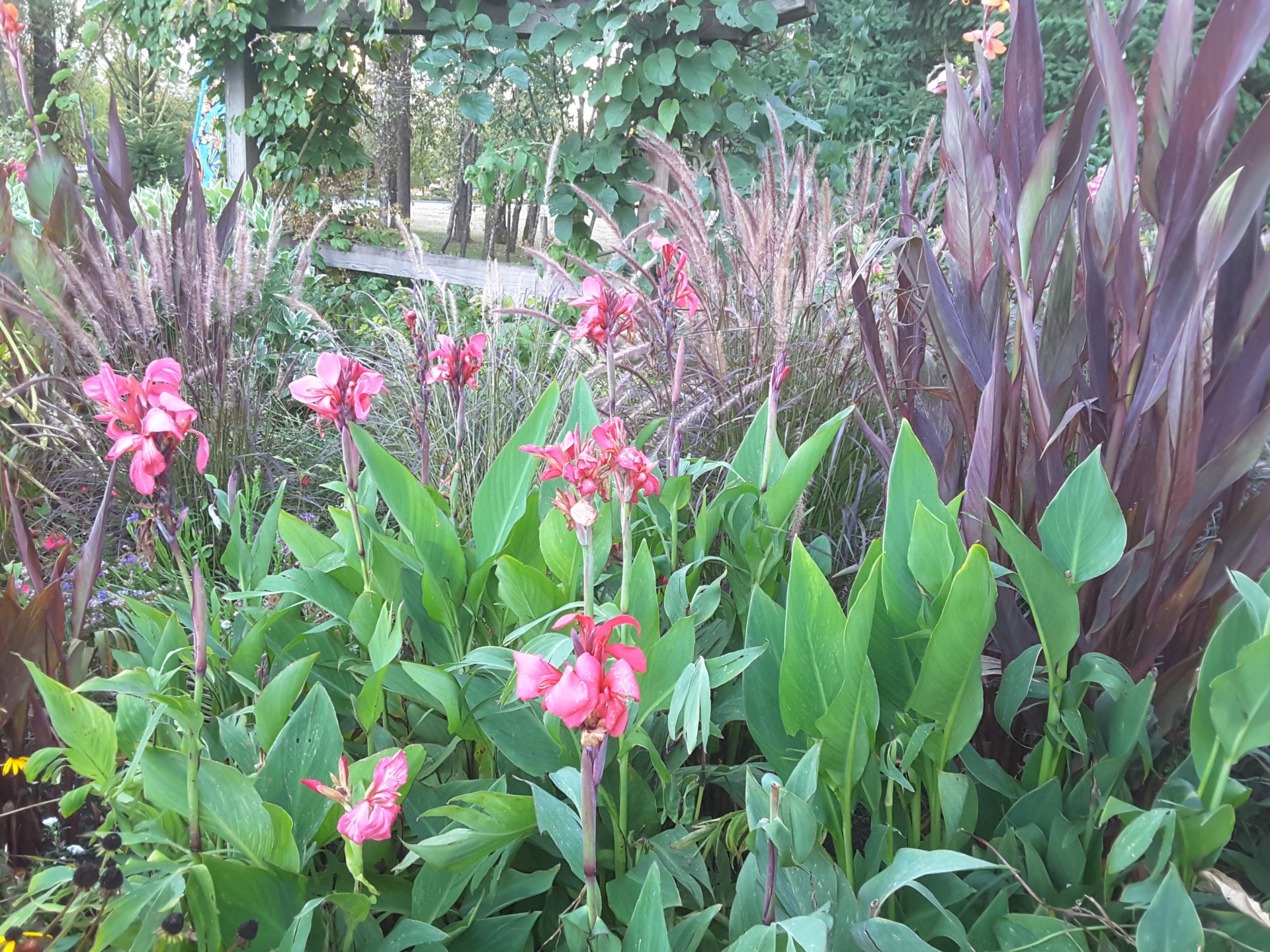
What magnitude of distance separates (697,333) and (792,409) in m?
0.26

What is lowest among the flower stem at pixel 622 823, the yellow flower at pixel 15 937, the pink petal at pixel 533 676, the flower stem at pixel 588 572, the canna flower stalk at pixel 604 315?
the yellow flower at pixel 15 937

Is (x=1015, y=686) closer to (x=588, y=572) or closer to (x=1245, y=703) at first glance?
(x=1245, y=703)

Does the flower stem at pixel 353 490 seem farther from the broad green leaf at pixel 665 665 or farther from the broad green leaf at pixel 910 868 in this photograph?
the broad green leaf at pixel 910 868

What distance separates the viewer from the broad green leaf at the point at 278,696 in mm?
895

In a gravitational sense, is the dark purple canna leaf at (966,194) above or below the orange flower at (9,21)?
below

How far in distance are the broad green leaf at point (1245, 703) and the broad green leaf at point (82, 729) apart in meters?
1.05

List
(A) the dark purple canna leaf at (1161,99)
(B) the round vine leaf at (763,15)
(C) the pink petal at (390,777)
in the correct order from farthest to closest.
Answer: (B) the round vine leaf at (763,15) < (A) the dark purple canna leaf at (1161,99) < (C) the pink petal at (390,777)

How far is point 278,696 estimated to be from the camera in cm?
90

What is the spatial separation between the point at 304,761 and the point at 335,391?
1.35 feet

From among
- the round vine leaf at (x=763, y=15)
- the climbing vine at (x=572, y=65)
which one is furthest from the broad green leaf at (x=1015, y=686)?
the round vine leaf at (x=763, y=15)

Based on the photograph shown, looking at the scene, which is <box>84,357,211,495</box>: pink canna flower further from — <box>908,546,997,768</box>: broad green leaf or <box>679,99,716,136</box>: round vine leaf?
<box>679,99,716,136</box>: round vine leaf

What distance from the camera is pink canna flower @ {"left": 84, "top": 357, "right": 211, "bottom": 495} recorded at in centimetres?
84

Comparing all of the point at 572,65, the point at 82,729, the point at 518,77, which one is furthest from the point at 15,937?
the point at 572,65

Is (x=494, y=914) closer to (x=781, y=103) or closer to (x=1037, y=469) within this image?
(x=1037, y=469)
